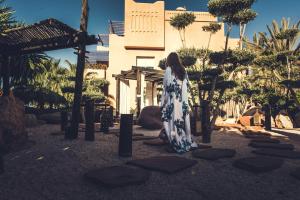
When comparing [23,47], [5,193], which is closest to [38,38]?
[23,47]

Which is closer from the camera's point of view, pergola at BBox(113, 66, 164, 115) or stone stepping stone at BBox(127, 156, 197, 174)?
stone stepping stone at BBox(127, 156, 197, 174)

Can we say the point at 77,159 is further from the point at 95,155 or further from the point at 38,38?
the point at 38,38

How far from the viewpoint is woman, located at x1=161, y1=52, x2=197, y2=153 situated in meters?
4.42

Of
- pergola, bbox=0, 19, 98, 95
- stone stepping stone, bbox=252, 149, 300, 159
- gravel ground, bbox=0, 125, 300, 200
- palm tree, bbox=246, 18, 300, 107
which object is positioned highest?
palm tree, bbox=246, 18, 300, 107

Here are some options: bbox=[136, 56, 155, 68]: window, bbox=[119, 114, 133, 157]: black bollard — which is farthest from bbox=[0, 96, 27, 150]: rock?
bbox=[136, 56, 155, 68]: window

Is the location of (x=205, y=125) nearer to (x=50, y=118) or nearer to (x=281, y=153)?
(x=281, y=153)

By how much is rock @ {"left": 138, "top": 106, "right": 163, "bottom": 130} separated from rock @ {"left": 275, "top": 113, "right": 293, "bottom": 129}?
230 inches

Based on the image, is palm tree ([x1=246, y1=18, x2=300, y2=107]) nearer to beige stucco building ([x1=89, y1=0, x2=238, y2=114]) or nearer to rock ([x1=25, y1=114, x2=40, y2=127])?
beige stucco building ([x1=89, y1=0, x2=238, y2=114])

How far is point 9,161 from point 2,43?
8.82ft

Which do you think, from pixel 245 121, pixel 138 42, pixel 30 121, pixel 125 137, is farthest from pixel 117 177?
pixel 138 42

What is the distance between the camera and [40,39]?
15.9 feet

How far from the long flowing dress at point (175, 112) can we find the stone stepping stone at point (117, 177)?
5.28ft

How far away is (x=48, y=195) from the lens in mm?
2256

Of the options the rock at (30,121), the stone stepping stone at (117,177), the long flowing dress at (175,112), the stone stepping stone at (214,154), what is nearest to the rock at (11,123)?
the stone stepping stone at (117,177)
